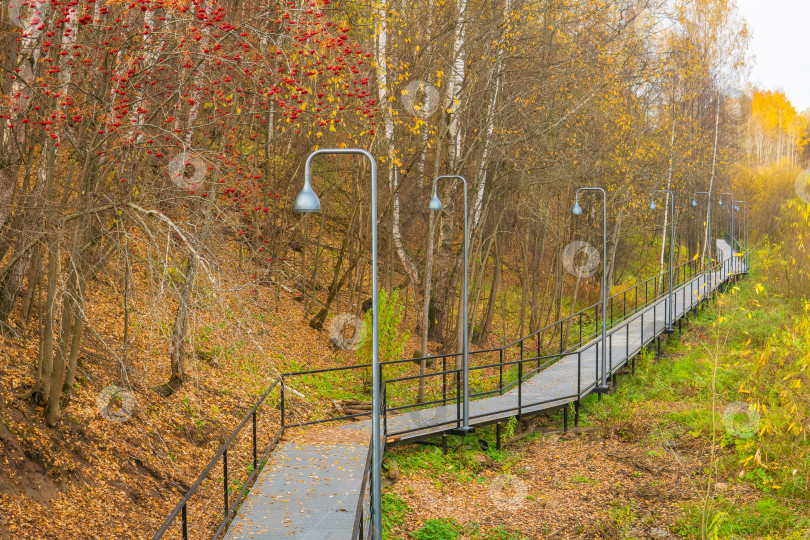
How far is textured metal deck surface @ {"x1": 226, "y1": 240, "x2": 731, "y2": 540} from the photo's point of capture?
25.1 feet

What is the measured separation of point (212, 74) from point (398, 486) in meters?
6.42

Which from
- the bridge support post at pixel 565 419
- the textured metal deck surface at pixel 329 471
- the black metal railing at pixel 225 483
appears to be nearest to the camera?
the textured metal deck surface at pixel 329 471

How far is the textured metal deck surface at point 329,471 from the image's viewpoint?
7.65 meters

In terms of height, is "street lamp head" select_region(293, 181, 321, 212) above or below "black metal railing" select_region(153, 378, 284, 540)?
above

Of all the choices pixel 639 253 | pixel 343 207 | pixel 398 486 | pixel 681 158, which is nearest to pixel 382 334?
pixel 398 486

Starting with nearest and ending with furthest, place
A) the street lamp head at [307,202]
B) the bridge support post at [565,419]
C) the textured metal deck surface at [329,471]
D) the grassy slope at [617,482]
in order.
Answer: the street lamp head at [307,202] → the textured metal deck surface at [329,471] → the grassy slope at [617,482] → the bridge support post at [565,419]

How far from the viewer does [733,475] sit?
36.9ft

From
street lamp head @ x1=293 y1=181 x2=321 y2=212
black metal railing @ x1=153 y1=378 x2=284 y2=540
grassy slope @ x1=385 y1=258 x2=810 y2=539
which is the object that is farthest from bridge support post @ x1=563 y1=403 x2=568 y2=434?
street lamp head @ x1=293 y1=181 x2=321 y2=212

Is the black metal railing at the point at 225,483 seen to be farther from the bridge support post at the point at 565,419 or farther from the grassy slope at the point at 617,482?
the bridge support post at the point at 565,419

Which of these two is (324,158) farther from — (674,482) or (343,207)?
(674,482)

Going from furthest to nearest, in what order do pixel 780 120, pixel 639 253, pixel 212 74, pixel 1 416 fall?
pixel 780 120
pixel 639 253
pixel 212 74
pixel 1 416

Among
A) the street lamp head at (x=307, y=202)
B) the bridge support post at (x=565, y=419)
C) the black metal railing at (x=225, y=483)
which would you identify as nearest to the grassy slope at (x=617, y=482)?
the bridge support post at (x=565, y=419)

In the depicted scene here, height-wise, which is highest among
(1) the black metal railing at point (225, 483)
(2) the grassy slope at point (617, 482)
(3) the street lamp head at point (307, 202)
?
(3) the street lamp head at point (307, 202)

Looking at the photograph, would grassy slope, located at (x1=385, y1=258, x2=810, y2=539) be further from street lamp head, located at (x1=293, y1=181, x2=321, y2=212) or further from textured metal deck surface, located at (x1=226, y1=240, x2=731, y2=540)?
street lamp head, located at (x1=293, y1=181, x2=321, y2=212)
